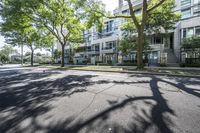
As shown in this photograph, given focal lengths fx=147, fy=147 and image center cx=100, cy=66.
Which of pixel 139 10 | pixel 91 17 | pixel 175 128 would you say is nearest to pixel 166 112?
pixel 175 128

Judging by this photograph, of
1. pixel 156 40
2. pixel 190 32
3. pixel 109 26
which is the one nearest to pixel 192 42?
pixel 190 32

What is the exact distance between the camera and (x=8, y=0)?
19.2 m

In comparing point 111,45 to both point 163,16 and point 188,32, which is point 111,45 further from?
point 163,16

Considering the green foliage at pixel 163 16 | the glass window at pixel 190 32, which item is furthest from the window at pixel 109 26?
the glass window at pixel 190 32

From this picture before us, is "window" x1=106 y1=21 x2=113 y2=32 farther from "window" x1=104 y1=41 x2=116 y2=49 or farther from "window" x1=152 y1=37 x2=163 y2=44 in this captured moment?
"window" x1=152 y1=37 x2=163 y2=44

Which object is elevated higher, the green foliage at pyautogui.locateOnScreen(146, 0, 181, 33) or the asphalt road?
the green foliage at pyautogui.locateOnScreen(146, 0, 181, 33)

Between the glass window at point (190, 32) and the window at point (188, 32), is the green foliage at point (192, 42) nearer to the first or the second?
the window at point (188, 32)

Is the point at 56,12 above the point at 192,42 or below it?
above

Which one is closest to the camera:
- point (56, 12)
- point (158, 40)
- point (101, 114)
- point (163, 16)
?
point (101, 114)

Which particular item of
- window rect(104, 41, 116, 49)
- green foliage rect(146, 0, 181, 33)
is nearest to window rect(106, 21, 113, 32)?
window rect(104, 41, 116, 49)

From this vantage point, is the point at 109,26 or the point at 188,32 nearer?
the point at 188,32

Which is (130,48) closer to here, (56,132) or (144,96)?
(144,96)

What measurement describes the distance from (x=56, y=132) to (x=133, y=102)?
254cm

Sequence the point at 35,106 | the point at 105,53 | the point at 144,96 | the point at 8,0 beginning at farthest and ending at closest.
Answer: the point at 105,53 → the point at 8,0 → the point at 144,96 → the point at 35,106
